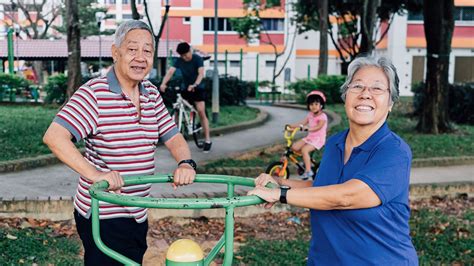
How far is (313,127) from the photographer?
23.2 ft

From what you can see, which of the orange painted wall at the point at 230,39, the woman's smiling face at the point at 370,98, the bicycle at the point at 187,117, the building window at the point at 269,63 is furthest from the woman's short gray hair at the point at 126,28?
the building window at the point at 269,63

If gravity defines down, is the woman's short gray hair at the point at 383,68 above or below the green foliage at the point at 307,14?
below

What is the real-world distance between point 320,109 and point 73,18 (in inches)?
406

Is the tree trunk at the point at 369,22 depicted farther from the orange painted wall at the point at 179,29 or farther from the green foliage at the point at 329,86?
the orange painted wall at the point at 179,29

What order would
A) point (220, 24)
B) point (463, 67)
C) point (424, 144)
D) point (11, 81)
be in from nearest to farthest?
point (424, 144)
point (11, 81)
point (463, 67)
point (220, 24)

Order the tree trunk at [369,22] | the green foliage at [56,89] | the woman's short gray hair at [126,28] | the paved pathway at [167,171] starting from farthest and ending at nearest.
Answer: the tree trunk at [369,22], the green foliage at [56,89], the paved pathway at [167,171], the woman's short gray hair at [126,28]

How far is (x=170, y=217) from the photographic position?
5754 mm

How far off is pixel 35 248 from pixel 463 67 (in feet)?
109

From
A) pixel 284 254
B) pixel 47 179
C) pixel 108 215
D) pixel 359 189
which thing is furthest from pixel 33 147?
pixel 359 189

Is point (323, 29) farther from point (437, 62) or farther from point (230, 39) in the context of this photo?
point (230, 39)

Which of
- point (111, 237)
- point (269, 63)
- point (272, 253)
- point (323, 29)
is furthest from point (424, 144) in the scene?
point (269, 63)

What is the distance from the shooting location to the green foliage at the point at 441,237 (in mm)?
4712

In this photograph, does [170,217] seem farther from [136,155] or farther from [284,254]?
[136,155]

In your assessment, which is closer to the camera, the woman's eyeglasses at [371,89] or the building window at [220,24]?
the woman's eyeglasses at [371,89]
